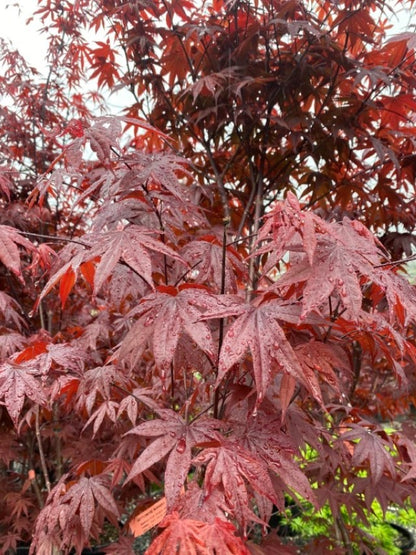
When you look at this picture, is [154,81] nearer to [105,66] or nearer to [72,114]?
[105,66]

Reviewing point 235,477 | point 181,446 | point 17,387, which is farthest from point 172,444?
point 17,387

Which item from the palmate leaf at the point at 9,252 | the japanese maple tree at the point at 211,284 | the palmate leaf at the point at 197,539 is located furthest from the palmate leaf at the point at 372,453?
the palmate leaf at the point at 9,252

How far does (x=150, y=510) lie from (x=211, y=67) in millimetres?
1678

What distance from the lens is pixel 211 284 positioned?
4.66 feet

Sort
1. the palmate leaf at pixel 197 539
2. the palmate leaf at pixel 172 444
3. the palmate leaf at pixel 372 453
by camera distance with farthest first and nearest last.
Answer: the palmate leaf at pixel 372 453, the palmate leaf at pixel 172 444, the palmate leaf at pixel 197 539

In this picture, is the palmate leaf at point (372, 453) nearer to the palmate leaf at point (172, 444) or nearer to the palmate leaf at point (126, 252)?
the palmate leaf at point (172, 444)

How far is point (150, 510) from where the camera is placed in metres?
1.01

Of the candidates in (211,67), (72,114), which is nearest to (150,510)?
(211,67)

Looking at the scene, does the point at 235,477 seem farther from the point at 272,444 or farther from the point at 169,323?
the point at 169,323

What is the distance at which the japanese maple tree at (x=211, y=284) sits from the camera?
869 mm

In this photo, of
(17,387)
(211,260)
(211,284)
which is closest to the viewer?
(17,387)

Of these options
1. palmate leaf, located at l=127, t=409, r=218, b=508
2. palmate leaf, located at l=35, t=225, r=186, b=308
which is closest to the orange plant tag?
palmate leaf, located at l=127, t=409, r=218, b=508

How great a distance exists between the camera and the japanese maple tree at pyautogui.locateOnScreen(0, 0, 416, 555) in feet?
2.85

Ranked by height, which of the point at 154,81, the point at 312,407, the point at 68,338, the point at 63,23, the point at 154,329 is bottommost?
the point at 312,407
